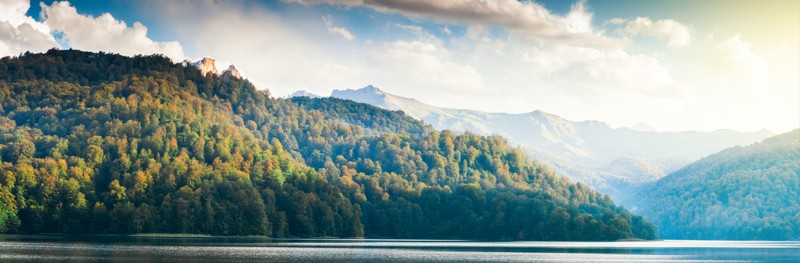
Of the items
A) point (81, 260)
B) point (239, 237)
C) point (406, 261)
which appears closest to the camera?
point (81, 260)

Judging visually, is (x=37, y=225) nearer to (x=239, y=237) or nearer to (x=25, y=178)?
(x=25, y=178)

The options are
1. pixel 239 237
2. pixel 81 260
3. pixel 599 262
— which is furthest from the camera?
pixel 239 237

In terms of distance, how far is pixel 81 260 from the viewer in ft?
299

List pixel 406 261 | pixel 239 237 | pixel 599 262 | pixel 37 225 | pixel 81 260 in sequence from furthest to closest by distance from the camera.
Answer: pixel 239 237, pixel 37 225, pixel 599 262, pixel 406 261, pixel 81 260

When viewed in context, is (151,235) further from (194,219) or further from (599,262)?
(599,262)

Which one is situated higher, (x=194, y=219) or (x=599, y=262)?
(x=194, y=219)

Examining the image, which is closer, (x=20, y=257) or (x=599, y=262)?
(x=20, y=257)

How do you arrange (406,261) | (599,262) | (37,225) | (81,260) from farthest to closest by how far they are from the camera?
1. (37,225)
2. (599,262)
3. (406,261)
4. (81,260)

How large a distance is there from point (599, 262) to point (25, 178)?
120 meters

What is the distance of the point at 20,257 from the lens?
92250 millimetres

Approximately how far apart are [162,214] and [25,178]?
89.8 ft

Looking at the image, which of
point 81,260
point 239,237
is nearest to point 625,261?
point 81,260

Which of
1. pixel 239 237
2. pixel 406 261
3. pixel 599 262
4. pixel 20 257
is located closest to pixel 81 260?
pixel 20 257

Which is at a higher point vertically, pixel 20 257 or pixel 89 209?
pixel 89 209
